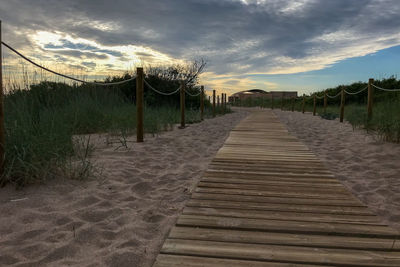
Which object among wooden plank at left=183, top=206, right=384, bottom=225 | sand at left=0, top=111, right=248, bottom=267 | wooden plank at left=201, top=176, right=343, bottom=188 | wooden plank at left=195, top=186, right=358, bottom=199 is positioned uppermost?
wooden plank at left=201, top=176, right=343, bottom=188

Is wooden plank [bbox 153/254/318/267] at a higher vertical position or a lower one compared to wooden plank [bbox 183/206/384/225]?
lower

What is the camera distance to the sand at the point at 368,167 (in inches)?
104

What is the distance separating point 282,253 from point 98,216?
4.44ft

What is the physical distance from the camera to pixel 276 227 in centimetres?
196

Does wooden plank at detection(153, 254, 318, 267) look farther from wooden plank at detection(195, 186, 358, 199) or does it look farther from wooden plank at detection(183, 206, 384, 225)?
wooden plank at detection(195, 186, 358, 199)

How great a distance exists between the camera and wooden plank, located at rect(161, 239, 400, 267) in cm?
158

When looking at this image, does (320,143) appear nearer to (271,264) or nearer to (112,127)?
(112,127)

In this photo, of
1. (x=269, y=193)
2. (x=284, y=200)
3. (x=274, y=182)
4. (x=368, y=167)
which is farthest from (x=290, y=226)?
(x=368, y=167)

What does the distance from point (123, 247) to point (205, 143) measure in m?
3.98

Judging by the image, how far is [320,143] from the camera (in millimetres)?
5914

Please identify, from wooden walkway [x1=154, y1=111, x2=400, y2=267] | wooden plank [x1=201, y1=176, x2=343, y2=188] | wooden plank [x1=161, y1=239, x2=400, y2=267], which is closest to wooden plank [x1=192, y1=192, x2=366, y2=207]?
wooden walkway [x1=154, y1=111, x2=400, y2=267]

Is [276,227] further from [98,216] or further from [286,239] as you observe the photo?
[98,216]

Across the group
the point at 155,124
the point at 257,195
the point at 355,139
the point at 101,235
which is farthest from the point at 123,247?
the point at 355,139

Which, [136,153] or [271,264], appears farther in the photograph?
[136,153]
